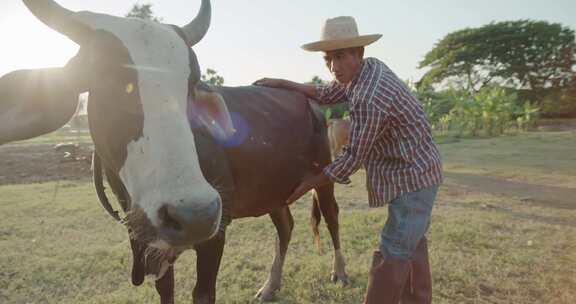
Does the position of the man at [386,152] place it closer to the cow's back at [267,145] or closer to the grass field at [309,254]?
the cow's back at [267,145]

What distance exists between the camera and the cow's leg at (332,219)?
398 cm

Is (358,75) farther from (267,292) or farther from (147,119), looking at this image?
(267,292)

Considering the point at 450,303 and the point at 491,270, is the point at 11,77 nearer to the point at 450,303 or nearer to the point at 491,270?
the point at 450,303

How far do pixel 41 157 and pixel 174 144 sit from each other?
1602 centimetres

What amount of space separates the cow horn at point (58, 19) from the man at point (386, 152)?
4.52 ft

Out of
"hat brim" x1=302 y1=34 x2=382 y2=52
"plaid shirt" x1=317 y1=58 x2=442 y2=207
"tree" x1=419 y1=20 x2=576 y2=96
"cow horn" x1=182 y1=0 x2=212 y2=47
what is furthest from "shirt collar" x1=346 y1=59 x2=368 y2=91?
"tree" x1=419 y1=20 x2=576 y2=96

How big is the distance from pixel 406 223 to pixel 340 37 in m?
1.24

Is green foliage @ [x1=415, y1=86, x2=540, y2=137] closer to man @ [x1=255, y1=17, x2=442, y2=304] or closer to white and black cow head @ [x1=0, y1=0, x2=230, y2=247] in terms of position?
man @ [x1=255, y1=17, x2=442, y2=304]

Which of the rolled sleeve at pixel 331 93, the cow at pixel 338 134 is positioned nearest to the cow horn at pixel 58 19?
the rolled sleeve at pixel 331 93

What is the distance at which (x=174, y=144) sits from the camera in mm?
1705

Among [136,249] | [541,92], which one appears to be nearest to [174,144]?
[136,249]

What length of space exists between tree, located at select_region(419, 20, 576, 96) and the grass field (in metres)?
28.0

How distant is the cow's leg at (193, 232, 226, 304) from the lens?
103 inches

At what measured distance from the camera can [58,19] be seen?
6.47ft
